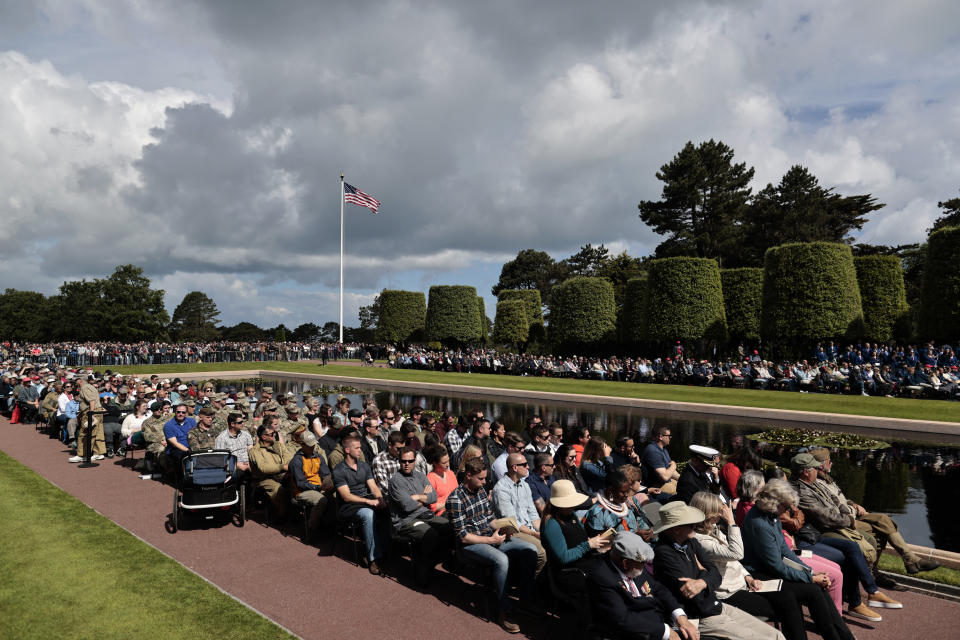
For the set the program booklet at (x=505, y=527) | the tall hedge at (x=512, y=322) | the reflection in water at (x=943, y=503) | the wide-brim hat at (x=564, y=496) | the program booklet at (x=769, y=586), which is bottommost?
the reflection in water at (x=943, y=503)

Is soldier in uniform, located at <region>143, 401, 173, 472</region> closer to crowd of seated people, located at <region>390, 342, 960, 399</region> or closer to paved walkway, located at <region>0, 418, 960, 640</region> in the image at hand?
paved walkway, located at <region>0, 418, 960, 640</region>

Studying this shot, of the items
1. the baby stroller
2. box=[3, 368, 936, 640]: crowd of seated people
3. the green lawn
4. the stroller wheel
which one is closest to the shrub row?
the green lawn

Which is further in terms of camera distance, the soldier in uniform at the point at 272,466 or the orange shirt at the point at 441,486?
the soldier in uniform at the point at 272,466

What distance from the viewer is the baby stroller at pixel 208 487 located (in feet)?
25.9

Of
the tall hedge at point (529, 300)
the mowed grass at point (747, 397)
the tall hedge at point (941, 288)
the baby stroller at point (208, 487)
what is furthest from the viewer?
the tall hedge at point (529, 300)

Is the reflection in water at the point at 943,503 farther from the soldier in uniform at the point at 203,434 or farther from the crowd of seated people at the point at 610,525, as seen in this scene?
the soldier in uniform at the point at 203,434

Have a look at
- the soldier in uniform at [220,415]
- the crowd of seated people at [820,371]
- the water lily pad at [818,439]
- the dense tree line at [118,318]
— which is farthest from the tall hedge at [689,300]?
the dense tree line at [118,318]

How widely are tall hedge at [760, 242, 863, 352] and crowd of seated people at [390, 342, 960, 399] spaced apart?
1.04m

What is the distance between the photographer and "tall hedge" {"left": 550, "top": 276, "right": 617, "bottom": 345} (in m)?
43.5

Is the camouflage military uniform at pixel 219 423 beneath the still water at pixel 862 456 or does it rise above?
above

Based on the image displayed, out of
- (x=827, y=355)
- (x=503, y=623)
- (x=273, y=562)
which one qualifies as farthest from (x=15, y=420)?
(x=827, y=355)

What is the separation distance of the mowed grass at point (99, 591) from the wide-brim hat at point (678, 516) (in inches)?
139

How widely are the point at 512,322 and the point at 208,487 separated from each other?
46.2 metres

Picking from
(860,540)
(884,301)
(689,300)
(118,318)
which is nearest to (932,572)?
(860,540)
